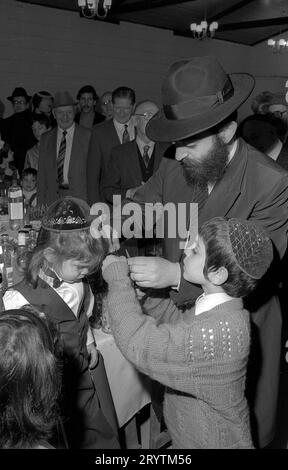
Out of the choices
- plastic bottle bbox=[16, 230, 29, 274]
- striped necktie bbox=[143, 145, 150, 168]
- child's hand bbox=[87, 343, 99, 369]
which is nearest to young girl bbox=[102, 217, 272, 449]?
child's hand bbox=[87, 343, 99, 369]

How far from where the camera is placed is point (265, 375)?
209 cm

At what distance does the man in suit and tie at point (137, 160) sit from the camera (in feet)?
13.8

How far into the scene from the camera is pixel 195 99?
1815 millimetres

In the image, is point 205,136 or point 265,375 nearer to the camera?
point 205,136

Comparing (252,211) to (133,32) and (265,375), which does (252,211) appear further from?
(133,32)

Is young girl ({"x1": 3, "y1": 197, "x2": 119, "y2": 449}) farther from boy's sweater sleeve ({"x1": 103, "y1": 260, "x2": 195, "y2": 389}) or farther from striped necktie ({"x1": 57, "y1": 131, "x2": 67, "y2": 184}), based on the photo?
striped necktie ({"x1": 57, "y1": 131, "x2": 67, "y2": 184})

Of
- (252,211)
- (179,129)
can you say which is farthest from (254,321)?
(179,129)

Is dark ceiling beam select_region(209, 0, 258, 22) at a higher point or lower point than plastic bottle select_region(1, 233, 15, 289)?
higher

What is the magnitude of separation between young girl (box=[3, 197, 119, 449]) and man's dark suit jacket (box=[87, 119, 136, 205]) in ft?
9.12

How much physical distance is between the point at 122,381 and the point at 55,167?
2980mm

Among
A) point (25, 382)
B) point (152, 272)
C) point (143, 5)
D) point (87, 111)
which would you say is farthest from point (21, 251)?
point (143, 5)

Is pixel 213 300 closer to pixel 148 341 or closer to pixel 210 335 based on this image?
pixel 210 335

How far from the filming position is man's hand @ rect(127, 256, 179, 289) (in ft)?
5.91

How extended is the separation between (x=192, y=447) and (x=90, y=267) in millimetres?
788
